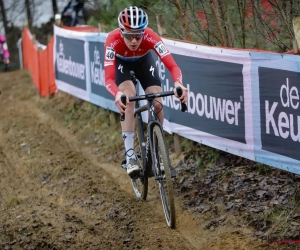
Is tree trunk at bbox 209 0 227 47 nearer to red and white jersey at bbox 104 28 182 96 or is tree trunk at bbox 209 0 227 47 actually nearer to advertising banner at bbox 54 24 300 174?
advertising banner at bbox 54 24 300 174

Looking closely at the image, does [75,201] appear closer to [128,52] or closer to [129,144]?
[129,144]

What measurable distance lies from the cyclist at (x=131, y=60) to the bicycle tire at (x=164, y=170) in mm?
449

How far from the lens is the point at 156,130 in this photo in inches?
254

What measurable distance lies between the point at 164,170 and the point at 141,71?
1.45 metres

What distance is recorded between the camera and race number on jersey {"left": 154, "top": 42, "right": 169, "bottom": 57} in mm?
6812

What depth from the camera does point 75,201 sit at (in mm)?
7938

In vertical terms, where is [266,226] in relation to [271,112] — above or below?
below

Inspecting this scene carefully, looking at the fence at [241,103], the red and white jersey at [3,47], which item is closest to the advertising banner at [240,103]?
the fence at [241,103]

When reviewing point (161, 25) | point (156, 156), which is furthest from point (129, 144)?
point (161, 25)

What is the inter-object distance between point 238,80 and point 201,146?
1908 millimetres

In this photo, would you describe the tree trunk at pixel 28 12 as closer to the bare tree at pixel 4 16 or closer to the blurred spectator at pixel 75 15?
the bare tree at pixel 4 16

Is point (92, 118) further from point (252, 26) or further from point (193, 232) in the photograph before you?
point (193, 232)

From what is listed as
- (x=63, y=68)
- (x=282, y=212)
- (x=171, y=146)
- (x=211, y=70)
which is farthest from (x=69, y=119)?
(x=282, y=212)

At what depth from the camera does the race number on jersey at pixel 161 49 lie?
268 inches
